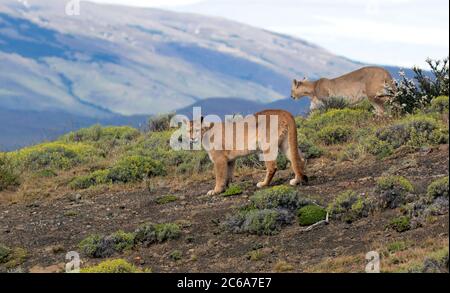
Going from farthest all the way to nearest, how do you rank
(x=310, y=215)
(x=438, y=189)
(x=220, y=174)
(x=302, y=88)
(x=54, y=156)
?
(x=302, y=88), (x=54, y=156), (x=220, y=174), (x=310, y=215), (x=438, y=189)

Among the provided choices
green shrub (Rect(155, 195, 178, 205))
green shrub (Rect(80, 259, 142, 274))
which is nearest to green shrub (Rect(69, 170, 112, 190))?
green shrub (Rect(155, 195, 178, 205))

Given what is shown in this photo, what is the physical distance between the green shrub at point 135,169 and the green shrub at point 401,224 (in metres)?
7.39

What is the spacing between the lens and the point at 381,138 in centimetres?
1636

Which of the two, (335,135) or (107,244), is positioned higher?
(335,135)

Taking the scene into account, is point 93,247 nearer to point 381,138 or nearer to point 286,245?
point 286,245

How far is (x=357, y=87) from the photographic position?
22.0m

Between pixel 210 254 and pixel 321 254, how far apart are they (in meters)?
1.59

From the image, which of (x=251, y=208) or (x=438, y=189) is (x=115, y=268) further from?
(x=438, y=189)

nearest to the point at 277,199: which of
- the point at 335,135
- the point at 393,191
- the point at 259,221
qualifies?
the point at 259,221

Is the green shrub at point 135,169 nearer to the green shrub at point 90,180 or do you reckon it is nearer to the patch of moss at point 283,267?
the green shrub at point 90,180

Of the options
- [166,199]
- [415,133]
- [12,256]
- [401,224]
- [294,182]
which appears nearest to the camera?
[401,224]

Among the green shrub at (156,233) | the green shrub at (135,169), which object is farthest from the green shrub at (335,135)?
the green shrub at (156,233)

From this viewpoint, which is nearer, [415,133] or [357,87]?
[415,133]

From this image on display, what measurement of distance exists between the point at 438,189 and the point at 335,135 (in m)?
7.09
